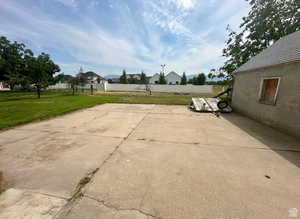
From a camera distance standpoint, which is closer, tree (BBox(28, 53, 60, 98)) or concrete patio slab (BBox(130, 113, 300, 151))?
concrete patio slab (BBox(130, 113, 300, 151))

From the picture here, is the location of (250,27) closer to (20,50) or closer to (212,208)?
(212,208)

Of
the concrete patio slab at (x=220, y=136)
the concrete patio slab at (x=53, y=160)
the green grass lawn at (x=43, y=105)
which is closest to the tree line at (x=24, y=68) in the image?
the green grass lawn at (x=43, y=105)

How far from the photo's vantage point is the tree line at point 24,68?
1366cm

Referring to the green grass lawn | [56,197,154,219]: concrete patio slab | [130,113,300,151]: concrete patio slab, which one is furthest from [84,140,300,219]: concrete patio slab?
the green grass lawn

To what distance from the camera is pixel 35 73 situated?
13562 mm

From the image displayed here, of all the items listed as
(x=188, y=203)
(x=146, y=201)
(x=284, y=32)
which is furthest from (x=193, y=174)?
(x=284, y=32)

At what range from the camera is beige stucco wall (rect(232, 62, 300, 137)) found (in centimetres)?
414

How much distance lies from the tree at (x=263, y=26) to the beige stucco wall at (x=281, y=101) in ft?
27.0

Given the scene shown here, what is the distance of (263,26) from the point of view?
1205cm

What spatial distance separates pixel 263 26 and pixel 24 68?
2560 centimetres

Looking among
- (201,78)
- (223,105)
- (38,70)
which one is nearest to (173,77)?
(201,78)

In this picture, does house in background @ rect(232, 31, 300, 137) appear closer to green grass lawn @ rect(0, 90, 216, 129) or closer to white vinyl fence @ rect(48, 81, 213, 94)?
green grass lawn @ rect(0, 90, 216, 129)

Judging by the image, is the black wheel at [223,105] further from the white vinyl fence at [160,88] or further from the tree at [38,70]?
the white vinyl fence at [160,88]

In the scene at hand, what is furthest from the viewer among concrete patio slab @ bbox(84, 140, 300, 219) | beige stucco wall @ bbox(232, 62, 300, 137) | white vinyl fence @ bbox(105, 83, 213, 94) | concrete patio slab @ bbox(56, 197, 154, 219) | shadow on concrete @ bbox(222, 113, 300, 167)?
white vinyl fence @ bbox(105, 83, 213, 94)
